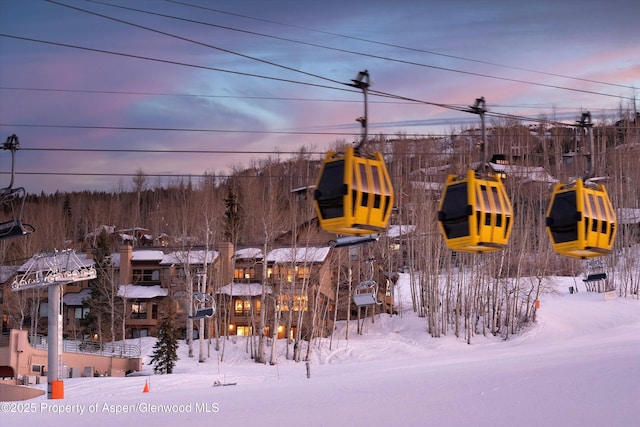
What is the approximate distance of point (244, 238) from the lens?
84.1 meters

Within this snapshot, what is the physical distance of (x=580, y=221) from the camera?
16672mm

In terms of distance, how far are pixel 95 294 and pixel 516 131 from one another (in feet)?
248

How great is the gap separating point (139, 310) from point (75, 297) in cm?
824

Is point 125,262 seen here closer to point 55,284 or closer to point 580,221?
point 55,284

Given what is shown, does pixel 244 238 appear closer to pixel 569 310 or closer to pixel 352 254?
pixel 352 254

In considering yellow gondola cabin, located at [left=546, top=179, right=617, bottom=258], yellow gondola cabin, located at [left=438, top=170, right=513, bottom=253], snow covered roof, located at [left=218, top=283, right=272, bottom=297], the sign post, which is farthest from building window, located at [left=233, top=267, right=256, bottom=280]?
yellow gondola cabin, located at [left=438, top=170, right=513, bottom=253]

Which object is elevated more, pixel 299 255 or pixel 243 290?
pixel 299 255

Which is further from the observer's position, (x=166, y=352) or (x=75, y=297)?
(x=75, y=297)

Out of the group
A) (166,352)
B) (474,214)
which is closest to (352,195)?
(474,214)

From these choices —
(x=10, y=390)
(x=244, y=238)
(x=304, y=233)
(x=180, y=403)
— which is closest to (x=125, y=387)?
(x=10, y=390)

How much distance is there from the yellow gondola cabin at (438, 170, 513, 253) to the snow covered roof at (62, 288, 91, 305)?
68.5 m

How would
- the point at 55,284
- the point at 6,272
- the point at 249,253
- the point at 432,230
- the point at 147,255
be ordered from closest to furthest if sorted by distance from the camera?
1. the point at 55,284
2. the point at 432,230
3. the point at 249,253
4. the point at 147,255
5. the point at 6,272

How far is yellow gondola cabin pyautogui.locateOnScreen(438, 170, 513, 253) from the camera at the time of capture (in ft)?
48.8

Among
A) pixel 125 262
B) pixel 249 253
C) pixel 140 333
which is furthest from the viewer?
pixel 125 262
